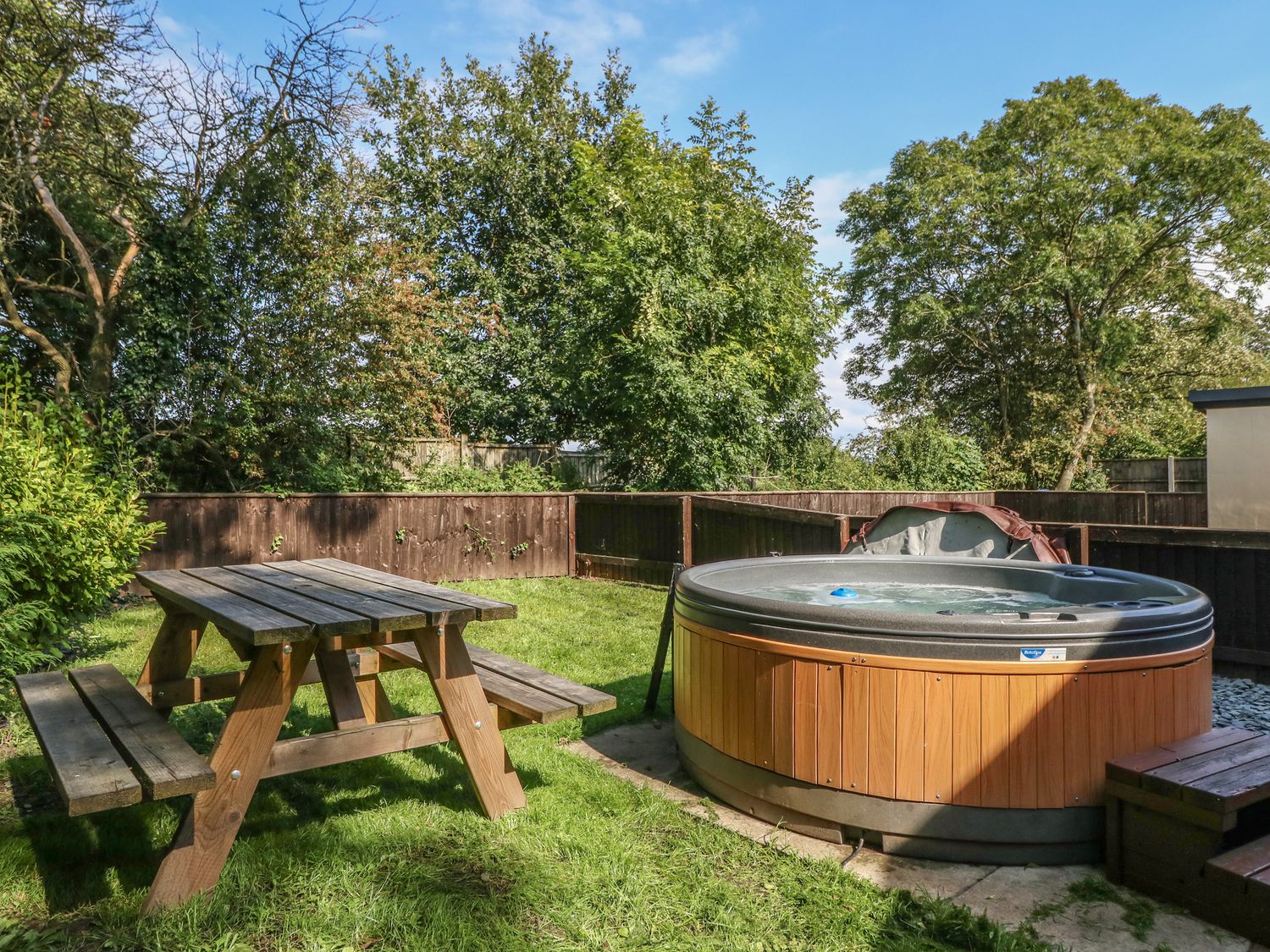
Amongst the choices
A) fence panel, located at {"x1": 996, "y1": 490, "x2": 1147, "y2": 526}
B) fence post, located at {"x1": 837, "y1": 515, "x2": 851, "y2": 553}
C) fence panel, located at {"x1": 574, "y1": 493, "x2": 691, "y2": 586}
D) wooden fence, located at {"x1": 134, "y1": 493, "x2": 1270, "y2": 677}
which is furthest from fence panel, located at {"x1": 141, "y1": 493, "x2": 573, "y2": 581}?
fence panel, located at {"x1": 996, "y1": 490, "x2": 1147, "y2": 526}

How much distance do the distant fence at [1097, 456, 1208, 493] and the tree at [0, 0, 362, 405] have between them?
17.7 m

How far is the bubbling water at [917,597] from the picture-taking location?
494 centimetres

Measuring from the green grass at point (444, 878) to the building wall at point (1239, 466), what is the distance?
31.2ft

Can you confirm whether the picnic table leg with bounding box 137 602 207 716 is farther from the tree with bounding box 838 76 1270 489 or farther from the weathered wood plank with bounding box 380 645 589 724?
the tree with bounding box 838 76 1270 489

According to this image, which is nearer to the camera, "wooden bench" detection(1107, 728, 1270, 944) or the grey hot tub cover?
"wooden bench" detection(1107, 728, 1270, 944)

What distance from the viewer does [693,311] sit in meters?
13.2

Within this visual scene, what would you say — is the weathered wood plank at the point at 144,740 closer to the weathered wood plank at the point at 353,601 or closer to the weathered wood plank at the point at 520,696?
the weathered wood plank at the point at 353,601

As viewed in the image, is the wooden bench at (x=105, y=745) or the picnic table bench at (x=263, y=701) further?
the picnic table bench at (x=263, y=701)

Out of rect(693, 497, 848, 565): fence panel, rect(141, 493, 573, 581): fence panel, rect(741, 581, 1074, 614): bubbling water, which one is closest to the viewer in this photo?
rect(741, 581, 1074, 614): bubbling water

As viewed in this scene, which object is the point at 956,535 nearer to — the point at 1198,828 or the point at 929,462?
the point at 1198,828

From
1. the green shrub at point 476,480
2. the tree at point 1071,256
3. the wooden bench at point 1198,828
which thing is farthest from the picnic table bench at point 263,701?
the tree at point 1071,256

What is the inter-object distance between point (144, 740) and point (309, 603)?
0.68 m

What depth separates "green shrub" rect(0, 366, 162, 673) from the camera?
3939 millimetres

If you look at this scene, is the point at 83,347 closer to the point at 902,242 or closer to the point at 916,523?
the point at 916,523
